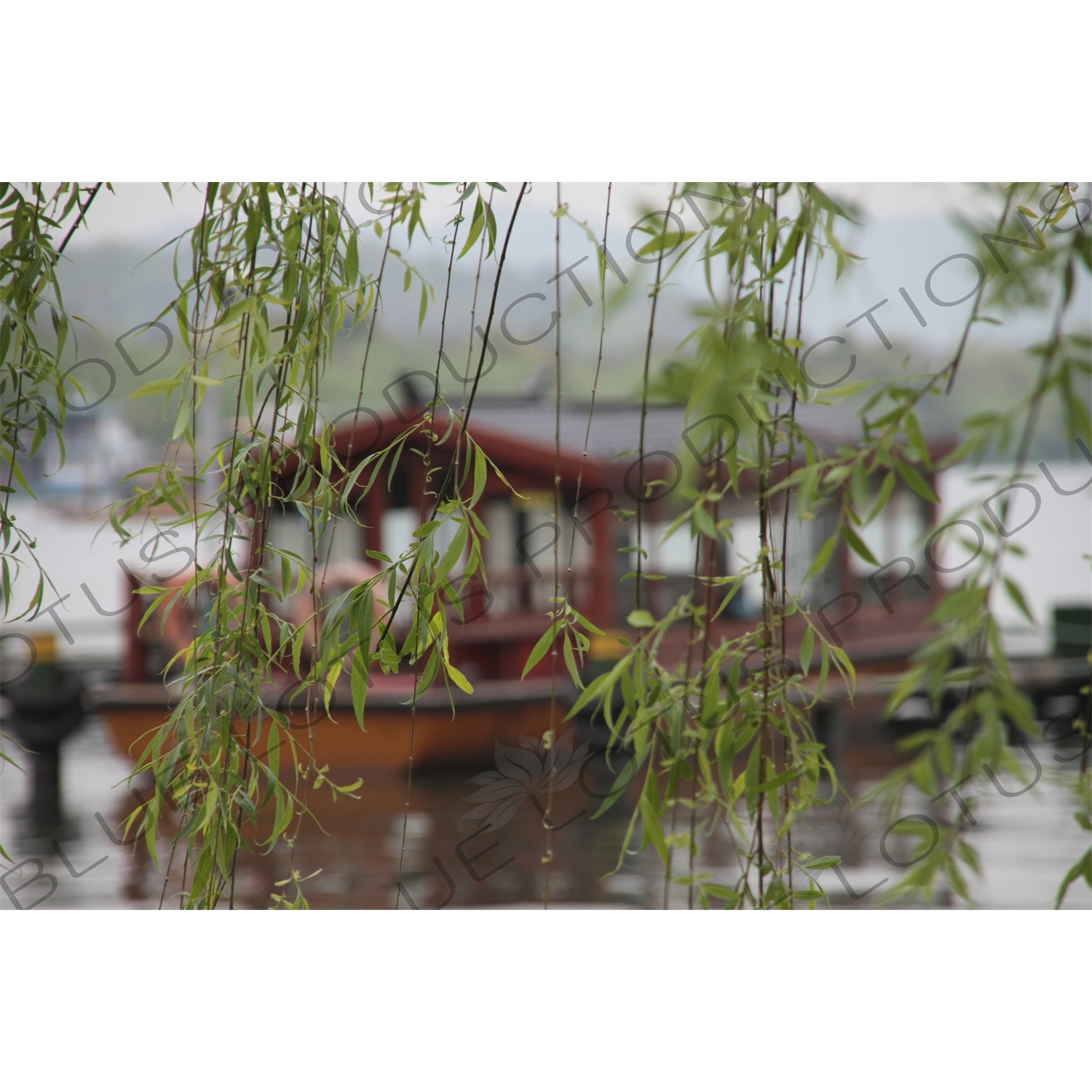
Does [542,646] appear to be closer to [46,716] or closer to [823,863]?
[823,863]

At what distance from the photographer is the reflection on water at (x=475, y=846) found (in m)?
1.59

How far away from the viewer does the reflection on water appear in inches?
62.5

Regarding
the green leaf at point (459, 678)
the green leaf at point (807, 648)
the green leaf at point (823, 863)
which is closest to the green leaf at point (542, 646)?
the green leaf at point (459, 678)

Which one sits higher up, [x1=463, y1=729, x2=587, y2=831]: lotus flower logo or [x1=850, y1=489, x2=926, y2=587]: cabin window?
[x1=850, y1=489, x2=926, y2=587]: cabin window

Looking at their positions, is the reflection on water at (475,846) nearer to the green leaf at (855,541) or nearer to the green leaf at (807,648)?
the green leaf at (807,648)

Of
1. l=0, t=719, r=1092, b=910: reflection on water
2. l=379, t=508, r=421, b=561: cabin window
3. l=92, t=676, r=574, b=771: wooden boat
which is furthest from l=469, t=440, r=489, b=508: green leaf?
l=379, t=508, r=421, b=561: cabin window

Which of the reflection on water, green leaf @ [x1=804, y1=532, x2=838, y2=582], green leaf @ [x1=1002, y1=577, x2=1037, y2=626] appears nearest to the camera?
green leaf @ [x1=1002, y1=577, x2=1037, y2=626]

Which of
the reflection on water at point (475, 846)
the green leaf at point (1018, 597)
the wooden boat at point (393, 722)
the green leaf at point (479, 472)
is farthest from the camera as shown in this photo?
the wooden boat at point (393, 722)

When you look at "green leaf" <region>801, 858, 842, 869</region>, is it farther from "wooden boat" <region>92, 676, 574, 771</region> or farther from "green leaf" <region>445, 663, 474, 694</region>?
"wooden boat" <region>92, 676, 574, 771</region>

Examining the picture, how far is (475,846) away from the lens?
216cm

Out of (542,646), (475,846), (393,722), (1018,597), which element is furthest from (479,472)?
(393,722)

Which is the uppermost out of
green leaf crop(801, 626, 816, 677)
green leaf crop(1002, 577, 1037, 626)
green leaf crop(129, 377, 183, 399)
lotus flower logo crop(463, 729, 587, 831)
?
green leaf crop(129, 377, 183, 399)
